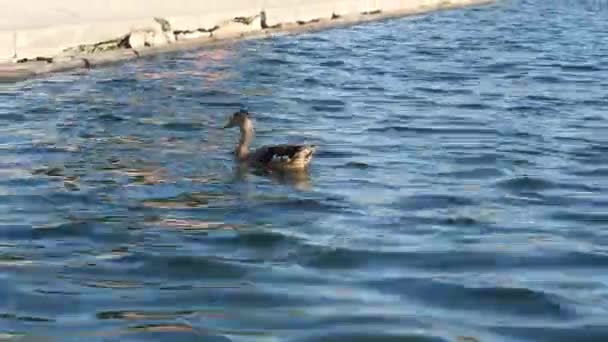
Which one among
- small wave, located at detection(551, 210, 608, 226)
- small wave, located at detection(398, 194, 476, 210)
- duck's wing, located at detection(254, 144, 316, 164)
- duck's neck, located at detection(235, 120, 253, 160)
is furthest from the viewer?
duck's neck, located at detection(235, 120, 253, 160)

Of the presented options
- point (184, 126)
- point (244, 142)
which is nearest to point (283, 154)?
point (244, 142)

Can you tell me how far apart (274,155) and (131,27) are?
1207cm

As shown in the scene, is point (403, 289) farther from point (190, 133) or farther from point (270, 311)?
point (190, 133)

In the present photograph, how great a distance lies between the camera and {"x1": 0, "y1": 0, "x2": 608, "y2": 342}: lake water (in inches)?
312

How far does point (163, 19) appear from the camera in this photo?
84.6 feet

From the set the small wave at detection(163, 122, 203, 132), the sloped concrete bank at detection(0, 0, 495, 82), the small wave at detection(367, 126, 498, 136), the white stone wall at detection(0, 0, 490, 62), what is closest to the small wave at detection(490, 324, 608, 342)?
the small wave at detection(367, 126, 498, 136)

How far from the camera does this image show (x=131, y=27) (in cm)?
2447

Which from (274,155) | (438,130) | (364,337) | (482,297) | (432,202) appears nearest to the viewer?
(364,337)

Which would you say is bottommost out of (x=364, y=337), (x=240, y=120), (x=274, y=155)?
(x=364, y=337)

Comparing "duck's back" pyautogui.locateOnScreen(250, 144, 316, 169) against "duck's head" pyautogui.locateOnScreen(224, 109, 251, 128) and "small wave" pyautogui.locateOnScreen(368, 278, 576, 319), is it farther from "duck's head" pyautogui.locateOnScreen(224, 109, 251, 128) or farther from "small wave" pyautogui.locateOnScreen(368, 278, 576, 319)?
"small wave" pyautogui.locateOnScreen(368, 278, 576, 319)

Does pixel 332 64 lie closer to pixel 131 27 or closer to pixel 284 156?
pixel 131 27

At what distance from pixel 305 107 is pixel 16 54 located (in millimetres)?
5037

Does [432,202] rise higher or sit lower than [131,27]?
lower

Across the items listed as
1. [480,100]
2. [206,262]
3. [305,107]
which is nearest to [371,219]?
[206,262]
